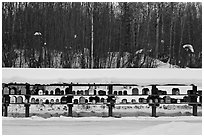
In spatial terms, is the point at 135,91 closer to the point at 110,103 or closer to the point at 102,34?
the point at 110,103

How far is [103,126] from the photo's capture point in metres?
5.62

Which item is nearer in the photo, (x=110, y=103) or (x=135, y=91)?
(x=110, y=103)

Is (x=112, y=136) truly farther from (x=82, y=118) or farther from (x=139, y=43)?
(x=139, y=43)

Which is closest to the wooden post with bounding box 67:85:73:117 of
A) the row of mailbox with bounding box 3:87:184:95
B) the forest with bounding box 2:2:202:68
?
the row of mailbox with bounding box 3:87:184:95

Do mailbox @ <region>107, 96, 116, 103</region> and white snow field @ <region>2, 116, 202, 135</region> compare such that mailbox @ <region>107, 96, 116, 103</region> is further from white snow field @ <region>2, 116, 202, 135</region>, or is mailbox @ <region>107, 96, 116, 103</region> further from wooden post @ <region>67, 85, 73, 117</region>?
wooden post @ <region>67, 85, 73, 117</region>

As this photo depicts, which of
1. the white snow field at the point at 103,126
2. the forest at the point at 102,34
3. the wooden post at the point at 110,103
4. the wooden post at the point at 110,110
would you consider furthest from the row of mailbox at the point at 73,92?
the forest at the point at 102,34

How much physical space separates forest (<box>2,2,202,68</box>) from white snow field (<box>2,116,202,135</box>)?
1.01m

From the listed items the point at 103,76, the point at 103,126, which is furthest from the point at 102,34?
the point at 103,126

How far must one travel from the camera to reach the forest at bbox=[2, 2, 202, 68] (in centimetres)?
660

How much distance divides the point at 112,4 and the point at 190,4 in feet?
3.96

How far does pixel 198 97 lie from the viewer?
243 inches

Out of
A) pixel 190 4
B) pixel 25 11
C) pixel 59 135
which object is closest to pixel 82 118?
pixel 59 135

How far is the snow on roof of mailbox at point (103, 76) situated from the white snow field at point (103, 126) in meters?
0.57

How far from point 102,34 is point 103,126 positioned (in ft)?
5.40
